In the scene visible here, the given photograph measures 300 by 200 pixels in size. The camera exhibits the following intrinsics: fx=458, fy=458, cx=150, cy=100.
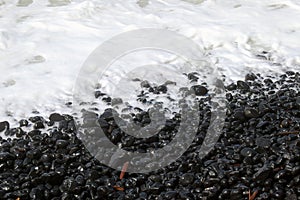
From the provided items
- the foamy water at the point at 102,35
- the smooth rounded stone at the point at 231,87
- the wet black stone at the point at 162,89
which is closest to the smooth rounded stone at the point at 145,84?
the wet black stone at the point at 162,89

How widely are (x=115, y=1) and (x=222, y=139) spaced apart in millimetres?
2331

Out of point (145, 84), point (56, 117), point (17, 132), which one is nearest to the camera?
point (17, 132)

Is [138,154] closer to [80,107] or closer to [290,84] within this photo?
[80,107]

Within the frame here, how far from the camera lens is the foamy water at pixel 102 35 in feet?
12.1

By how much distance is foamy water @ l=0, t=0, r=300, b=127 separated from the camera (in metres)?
3.69

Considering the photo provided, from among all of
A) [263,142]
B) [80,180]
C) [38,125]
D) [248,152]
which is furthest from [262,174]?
[38,125]

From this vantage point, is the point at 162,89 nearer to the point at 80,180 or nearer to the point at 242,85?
the point at 242,85

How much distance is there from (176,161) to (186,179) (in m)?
0.18

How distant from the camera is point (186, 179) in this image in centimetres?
277

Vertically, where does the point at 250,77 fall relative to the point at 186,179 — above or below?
above

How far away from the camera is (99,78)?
3783mm

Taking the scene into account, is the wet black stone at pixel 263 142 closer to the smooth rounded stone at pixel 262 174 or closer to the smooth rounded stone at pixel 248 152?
the smooth rounded stone at pixel 248 152

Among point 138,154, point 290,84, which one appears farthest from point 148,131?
point 290,84

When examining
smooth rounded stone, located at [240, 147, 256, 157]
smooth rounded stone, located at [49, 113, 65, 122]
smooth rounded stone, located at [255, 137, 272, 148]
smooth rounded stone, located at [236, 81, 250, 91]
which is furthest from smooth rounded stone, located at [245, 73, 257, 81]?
smooth rounded stone, located at [49, 113, 65, 122]
